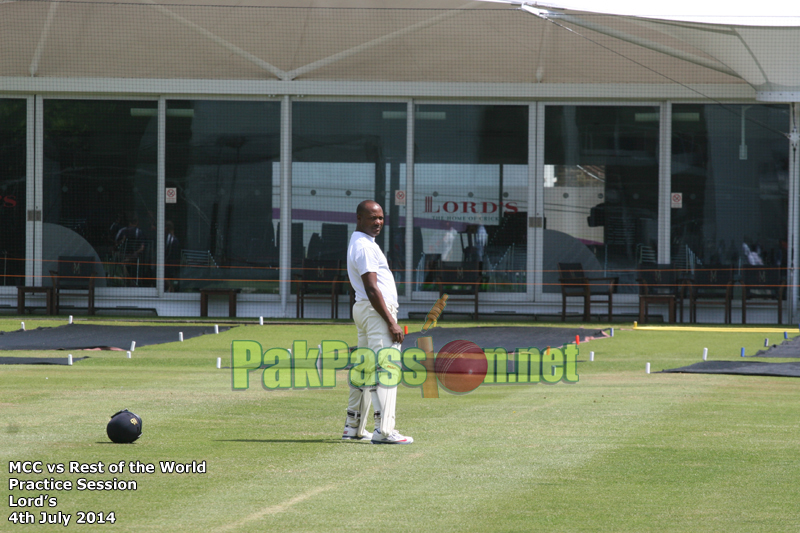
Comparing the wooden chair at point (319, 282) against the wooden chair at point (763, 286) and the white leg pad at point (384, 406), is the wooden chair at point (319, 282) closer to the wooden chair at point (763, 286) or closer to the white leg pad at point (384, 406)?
the wooden chair at point (763, 286)

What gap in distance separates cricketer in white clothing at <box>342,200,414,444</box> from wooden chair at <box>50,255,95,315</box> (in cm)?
1415

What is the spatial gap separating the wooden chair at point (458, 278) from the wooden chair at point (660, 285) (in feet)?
9.97

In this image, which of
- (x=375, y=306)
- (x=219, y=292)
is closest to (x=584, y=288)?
(x=219, y=292)

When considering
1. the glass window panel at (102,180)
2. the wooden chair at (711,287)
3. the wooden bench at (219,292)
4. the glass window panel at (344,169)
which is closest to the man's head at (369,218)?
the wooden bench at (219,292)

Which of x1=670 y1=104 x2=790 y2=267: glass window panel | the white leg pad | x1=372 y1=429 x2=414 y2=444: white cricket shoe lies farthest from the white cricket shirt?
x1=670 y1=104 x2=790 y2=267: glass window panel

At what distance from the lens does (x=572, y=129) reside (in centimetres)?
1967

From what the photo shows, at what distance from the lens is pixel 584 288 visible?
18984 millimetres

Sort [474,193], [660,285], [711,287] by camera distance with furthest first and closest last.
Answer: [474,193] < [711,287] < [660,285]

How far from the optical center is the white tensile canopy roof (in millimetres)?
19016

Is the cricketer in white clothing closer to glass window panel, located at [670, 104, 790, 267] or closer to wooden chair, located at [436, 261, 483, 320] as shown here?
wooden chair, located at [436, 261, 483, 320]

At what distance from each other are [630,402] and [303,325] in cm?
947

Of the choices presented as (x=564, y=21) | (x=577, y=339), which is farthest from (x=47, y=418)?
(x=564, y=21)

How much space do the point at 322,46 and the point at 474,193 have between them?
13.2 feet

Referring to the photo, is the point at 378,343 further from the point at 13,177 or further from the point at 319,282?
the point at 13,177
